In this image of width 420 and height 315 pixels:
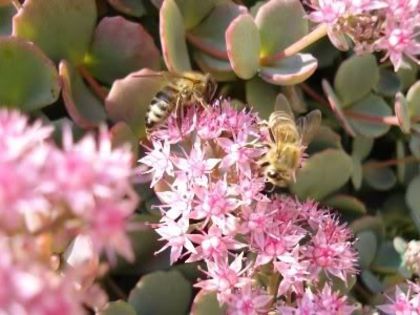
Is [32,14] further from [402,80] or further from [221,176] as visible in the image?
[402,80]

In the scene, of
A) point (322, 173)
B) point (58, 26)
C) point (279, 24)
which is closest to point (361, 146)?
point (322, 173)

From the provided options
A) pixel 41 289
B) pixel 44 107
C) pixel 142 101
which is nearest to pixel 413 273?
pixel 142 101

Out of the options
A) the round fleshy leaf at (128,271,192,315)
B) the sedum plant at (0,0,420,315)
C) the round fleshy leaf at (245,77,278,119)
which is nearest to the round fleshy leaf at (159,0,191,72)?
the sedum plant at (0,0,420,315)

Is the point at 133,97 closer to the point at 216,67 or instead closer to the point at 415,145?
the point at 216,67

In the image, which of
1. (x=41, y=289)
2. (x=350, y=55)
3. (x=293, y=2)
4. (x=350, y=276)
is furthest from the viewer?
(x=350, y=55)

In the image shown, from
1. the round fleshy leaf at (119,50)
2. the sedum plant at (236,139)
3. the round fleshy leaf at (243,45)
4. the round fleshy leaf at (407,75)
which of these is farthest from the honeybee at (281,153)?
the round fleshy leaf at (407,75)

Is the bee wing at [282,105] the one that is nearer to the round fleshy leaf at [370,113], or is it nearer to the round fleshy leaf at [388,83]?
the round fleshy leaf at [370,113]

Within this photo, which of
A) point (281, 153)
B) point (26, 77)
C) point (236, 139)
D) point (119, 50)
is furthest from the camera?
point (119, 50)
